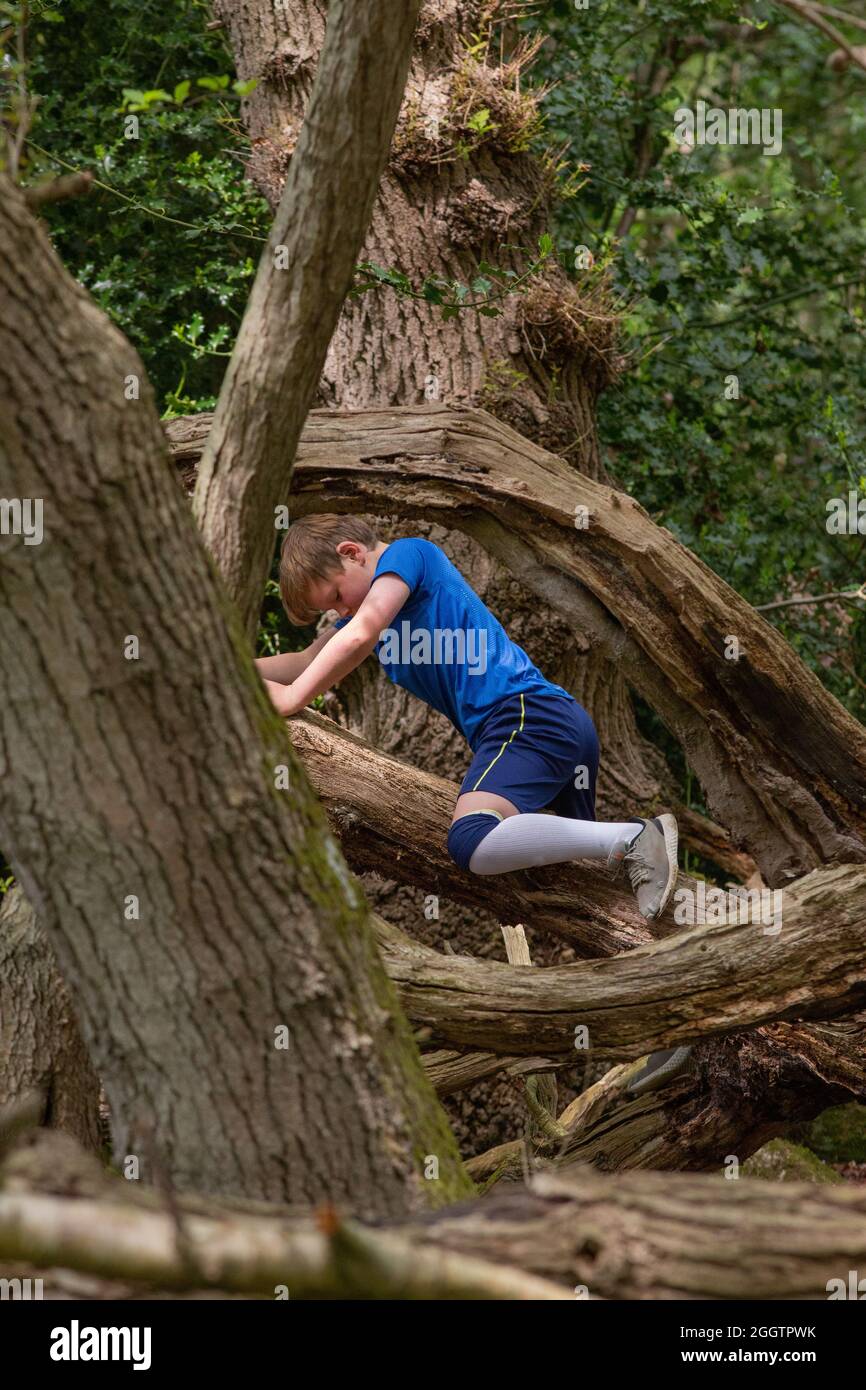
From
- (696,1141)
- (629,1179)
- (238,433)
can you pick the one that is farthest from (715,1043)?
(238,433)

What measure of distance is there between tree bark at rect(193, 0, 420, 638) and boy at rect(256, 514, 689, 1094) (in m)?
0.82

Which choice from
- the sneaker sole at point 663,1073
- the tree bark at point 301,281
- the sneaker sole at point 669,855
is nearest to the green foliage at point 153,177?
the tree bark at point 301,281

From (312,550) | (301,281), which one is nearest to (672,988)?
(312,550)

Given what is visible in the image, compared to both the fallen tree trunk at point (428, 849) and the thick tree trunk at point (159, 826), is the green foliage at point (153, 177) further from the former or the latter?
the thick tree trunk at point (159, 826)

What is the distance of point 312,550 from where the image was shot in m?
4.07

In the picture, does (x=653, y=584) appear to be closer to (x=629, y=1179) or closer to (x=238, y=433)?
(x=238, y=433)

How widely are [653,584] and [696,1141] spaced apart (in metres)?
1.88

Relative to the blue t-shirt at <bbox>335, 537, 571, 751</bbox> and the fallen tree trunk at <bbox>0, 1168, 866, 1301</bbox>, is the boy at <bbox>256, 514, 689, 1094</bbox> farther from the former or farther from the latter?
the fallen tree trunk at <bbox>0, 1168, 866, 1301</bbox>

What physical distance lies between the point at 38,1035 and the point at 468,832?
4.62 ft

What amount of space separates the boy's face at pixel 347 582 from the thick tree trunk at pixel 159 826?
5.54 feet

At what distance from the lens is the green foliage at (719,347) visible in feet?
21.1

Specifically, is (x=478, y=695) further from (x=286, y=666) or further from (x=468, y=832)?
(x=286, y=666)

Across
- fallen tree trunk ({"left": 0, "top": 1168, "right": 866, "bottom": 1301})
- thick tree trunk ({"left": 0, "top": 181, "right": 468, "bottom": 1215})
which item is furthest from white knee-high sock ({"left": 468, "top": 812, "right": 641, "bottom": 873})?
fallen tree trunk ({"left": 0, "top": 1168, "right": 866, "bottom": 1301})

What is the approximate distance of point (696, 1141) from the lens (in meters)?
4.48
